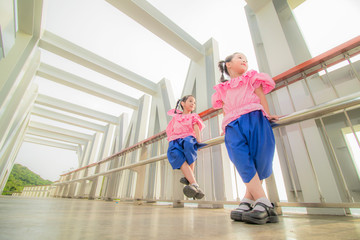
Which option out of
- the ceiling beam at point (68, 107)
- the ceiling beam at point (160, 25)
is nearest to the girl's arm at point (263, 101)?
the ceiling beam at point (160, 25)

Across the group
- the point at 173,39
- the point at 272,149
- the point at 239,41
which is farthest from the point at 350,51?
the point at 173,39

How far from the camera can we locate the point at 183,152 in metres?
A: 1.68

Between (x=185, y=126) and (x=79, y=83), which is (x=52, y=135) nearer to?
(x=79, y=83)

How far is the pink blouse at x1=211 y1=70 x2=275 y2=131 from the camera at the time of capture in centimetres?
107

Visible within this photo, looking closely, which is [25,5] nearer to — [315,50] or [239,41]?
[239,41]

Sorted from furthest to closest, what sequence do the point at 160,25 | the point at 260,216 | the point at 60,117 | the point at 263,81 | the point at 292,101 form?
the point at 60,117 < the point at 160,25 < the point at 292,101 < the point at 263,81 < the point at 260,216

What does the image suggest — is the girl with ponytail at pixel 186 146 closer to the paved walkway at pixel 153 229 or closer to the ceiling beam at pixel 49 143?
the paved walkway at pixel 153 229

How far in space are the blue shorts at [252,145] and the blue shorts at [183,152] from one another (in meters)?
0.61

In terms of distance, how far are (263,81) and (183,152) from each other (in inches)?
37.9

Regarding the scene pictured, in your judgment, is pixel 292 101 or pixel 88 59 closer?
pixel 292 101

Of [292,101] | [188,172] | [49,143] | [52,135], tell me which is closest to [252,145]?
[292,101]

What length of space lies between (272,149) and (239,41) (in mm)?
3296

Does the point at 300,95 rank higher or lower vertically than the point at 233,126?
higher

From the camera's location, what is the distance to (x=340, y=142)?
1.49 meters
